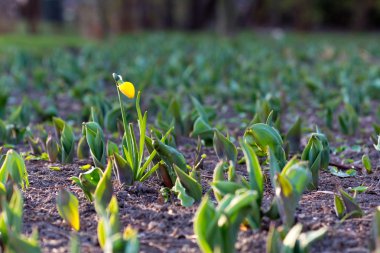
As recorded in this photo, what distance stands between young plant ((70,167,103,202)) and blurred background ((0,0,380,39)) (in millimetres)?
14431

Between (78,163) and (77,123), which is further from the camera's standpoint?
(77,123)

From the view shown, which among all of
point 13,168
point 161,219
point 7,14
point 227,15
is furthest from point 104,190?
point 7,14

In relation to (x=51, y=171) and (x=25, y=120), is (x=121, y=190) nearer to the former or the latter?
(x=51, y=171)

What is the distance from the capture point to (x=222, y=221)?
7.82 ft

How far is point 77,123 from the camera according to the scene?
18.8 ft

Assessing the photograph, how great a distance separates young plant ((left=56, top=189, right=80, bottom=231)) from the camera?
2.74 meters

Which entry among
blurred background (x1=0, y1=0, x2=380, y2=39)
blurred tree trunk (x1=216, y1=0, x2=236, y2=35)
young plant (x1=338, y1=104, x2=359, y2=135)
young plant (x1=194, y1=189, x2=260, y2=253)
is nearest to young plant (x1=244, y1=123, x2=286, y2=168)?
young plant (x1=194, y1=189, x2=260, y2=253)

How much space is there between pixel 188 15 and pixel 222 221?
25674 mm

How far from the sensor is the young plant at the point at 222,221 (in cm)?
231

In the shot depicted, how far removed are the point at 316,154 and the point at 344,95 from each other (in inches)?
118

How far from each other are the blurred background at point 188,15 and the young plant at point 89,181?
14.4m

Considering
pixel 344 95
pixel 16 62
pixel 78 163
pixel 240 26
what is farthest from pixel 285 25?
pixel 78 163

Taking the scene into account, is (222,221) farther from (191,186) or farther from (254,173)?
(191,186)

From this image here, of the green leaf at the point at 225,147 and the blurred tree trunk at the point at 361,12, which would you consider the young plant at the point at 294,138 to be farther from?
the blurred tree trunk at the point at 361,12
